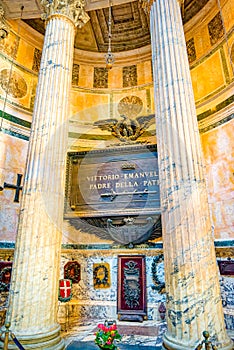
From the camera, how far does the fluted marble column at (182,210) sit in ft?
10.4

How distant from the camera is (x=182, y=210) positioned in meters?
3.62

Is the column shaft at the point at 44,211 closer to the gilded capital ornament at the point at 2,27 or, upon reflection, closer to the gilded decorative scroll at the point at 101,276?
the gilded capital ornament at the point at 2,27

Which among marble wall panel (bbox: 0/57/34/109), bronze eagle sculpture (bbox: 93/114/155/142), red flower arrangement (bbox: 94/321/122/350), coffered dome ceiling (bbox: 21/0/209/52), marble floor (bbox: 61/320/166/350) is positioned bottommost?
marble floor (bbox: 61/320/166/350)

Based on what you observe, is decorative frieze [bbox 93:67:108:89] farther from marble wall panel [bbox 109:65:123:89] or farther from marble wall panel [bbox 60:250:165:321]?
marble wall panel [bbox 60:250:165:321]

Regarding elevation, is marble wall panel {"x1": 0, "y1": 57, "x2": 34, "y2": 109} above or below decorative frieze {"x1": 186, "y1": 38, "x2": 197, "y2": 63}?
below

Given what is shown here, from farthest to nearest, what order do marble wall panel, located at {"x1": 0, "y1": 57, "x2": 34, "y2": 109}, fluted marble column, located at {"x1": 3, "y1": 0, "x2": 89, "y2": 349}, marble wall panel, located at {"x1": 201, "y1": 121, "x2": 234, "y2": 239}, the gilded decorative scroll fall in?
1. marble wall panel, located at {"x1": 0, "y1": 57, "x2": 34, "y2": 109}
2. the gilded decorative scroll
3. marble wall panel, located at {"x1": 201, "y1": 121, "x2": 234, "y2": 239}
4. fluted marble column, located at {"x1": 3, "y1": 0, "x2": 89, "y2": 349}

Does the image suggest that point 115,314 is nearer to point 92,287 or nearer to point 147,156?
point 92,287

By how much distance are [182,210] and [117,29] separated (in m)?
8.66

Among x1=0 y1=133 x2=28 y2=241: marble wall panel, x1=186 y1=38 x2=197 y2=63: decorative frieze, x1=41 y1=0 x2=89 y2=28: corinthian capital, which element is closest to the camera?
x1=41 y1=0 x2=89 y2=28: corinthian capital

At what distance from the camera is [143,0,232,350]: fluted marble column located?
10.4ft

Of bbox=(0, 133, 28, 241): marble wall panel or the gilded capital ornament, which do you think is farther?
the gilded capital ornament

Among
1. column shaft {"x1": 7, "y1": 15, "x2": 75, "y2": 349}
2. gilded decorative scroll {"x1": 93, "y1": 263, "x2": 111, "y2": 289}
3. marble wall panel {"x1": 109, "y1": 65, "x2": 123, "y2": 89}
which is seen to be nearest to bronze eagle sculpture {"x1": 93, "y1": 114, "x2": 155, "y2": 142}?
marble wall panel {"x1": 109, "y1": 65, "x2": 123, "y2": 89}

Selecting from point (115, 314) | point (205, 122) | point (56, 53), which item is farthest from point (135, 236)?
point (56, 53)

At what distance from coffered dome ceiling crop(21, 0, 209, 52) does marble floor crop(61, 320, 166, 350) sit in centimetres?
929
